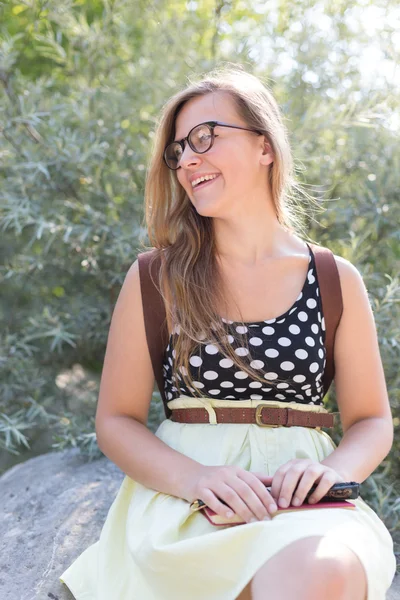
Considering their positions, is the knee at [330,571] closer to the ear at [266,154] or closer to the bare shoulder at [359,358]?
the bare shoulder at [359,358]

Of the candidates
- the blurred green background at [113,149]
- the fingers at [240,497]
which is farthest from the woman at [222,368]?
the blurred green background at [113,149]

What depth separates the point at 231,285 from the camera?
2.21 m

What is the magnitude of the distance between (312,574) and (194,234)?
1.21 metres

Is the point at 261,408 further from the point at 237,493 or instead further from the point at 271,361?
the point at 237,493

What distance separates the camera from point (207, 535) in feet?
5.29

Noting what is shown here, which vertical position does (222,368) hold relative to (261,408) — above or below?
above

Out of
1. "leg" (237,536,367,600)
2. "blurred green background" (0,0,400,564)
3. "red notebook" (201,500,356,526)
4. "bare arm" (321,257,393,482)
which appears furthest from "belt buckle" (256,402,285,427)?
"blurred green background" (0,0,400,564)

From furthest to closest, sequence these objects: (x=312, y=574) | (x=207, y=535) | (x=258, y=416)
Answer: (x=258, y=416) → (x=207, y=535) → (x=312, y=574)

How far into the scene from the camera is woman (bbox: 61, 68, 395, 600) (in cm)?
171

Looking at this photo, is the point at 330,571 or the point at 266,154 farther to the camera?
the point at 266,154

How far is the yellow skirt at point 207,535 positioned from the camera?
61.6 inches

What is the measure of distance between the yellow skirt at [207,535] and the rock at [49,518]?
0.18m

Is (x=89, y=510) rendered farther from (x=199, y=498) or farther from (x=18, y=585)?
(x=199, y=498)

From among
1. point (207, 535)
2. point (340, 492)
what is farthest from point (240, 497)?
point (340, 492)
